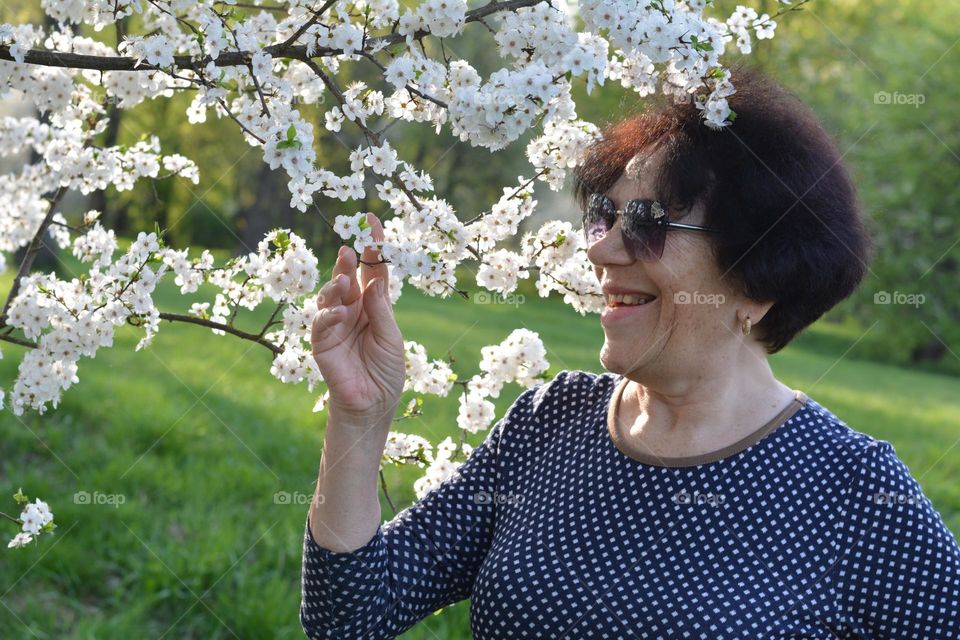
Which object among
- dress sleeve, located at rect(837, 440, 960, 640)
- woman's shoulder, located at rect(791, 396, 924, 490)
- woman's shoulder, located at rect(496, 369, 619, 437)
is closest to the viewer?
dress sleeve, located at rect(837, 440, 960, 640)

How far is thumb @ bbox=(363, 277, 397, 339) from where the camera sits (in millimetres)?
2021

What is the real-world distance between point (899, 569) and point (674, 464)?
48 cm

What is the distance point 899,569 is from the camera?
1.82m

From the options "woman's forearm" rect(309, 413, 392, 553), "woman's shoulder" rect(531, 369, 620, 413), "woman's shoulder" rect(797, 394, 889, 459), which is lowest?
"woman's shoulder" rect(531, 369, 620, 413)

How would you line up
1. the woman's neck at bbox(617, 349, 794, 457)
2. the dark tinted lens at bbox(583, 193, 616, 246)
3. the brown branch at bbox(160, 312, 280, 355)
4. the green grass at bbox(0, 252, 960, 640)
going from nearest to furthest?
the woman's neck at bbox(617, 349, 794, 457), the dark tinted lens at bbox(583, 193, 616, 246), the brown branch at bbox(160, 312, 280, 355), the green grass at bbox(0, 252, 960, 640)

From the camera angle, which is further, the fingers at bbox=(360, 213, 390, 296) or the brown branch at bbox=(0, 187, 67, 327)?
the brown branch at bbox=(0, 187, 67, 327)

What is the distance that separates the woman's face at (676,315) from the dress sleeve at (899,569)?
46 cm

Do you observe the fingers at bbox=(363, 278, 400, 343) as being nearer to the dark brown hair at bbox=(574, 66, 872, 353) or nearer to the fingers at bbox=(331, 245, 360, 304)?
the fingers at bbox=(331, 245, 360, 304)

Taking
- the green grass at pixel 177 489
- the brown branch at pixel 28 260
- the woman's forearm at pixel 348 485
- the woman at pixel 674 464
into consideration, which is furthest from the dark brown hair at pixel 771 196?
the brown branch at pixel 28 260

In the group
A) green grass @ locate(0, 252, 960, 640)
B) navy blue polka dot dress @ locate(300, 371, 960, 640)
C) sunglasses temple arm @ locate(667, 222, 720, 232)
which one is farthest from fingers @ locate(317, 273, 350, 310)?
green grass @ locate(0, 252, 960, 640)

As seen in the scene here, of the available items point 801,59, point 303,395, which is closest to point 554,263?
point 303,395

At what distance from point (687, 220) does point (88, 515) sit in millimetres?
3245

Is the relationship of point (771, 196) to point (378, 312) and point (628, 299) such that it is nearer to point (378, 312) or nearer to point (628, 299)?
point (628, 299)

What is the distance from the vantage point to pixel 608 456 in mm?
2213
